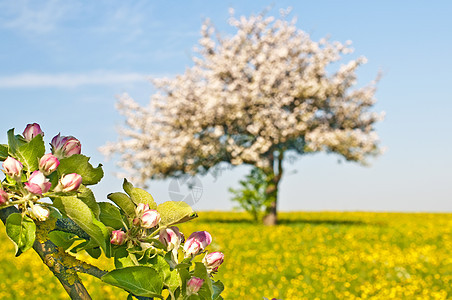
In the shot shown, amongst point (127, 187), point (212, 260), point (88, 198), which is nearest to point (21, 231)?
point (88, 198)

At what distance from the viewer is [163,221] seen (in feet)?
4.42

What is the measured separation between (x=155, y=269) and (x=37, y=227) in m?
0.33

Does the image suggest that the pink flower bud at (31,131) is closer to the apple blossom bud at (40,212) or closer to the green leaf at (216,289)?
the apple blossom bud at (40,212)

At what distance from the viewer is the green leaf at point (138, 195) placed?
130 cm

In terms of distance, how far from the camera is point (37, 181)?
3.70 ft

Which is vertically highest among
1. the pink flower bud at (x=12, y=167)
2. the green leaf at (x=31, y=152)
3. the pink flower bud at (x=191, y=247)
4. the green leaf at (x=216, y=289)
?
the green leaf at (x=31, y=152)

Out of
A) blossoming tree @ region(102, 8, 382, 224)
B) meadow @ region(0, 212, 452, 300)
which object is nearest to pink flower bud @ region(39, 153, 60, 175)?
meadow @ region(0, 212, 452, 300)

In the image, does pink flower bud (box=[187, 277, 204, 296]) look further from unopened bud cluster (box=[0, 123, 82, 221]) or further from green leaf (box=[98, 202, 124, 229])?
unopened bud cluster (box=[0, 123, 82, 221])

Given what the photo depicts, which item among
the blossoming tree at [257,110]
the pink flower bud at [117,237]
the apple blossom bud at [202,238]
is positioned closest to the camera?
the pink flower bud at [117,237]

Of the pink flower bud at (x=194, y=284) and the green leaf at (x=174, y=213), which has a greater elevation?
the green leaf at (x=174, y=213)

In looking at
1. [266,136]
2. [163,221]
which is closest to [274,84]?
[266,136]

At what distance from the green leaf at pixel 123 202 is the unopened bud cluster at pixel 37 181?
140mm

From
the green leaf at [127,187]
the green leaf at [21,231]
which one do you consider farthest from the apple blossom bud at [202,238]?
the green leaf at [21,231]

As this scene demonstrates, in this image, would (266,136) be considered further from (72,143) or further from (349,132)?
(72,143)
